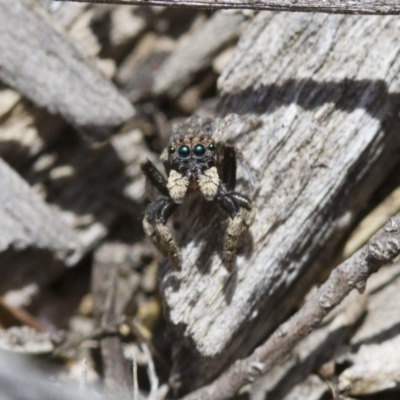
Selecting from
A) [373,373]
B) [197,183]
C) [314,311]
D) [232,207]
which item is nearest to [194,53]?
Answer: [197,183]

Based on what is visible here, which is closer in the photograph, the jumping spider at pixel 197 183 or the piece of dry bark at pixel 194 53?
the jumping spider at pixel 197 183

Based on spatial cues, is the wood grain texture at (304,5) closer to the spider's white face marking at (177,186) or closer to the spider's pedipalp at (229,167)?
the spider's pedipalp at (229,167)

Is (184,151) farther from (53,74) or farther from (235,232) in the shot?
(53,74)

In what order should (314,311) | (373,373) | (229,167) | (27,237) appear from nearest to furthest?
(314,311)
(373,373)
(229,167)
(27,237)

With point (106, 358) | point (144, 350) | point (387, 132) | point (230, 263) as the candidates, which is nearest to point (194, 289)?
point (230, 263)

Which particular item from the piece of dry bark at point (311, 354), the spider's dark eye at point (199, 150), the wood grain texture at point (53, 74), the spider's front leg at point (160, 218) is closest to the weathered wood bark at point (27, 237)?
the wood grain texture at point (53, 74)

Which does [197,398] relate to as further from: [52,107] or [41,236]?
[52,107]

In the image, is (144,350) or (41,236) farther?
(41,236)
